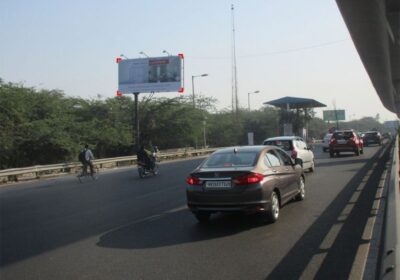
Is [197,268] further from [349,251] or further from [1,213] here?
[1,213]

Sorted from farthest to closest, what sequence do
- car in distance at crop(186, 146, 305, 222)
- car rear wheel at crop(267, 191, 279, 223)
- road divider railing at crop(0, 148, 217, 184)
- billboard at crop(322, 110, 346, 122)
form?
1. billboard at crop(322, 110, 346, 122)
2. road divider railing at crop(0, 148, 217, 184)
3. car rear wheel at crop(267, 191, 279, 223)
4. car in distance at crop(186, 146, 305, 222)

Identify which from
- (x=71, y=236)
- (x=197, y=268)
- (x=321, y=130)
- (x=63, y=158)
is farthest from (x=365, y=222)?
(x=321, y=130)

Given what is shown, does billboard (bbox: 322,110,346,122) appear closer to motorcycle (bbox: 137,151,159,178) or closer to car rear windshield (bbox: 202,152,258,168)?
motorcycle (bbox: 137,151,159,178)

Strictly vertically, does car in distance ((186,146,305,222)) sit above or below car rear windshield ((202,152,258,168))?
below

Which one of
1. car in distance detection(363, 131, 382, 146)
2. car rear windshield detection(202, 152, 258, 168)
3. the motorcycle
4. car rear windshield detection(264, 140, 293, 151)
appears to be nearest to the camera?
car rear windshield detection(202, 152, 258, 168)

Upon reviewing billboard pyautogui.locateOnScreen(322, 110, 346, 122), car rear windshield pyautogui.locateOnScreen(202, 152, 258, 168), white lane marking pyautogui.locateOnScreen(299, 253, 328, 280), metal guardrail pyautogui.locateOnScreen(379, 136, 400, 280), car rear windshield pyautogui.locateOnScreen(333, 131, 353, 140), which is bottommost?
white lane marking pyautogui.locateOnScreen(299, 253, 328, 280)

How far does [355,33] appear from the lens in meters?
15.9

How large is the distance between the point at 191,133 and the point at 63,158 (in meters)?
20.9

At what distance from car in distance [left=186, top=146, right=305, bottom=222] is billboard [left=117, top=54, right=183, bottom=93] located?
122 feet

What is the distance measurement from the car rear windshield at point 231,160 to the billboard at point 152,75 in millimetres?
37134

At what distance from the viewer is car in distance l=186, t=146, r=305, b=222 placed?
29.9 feet

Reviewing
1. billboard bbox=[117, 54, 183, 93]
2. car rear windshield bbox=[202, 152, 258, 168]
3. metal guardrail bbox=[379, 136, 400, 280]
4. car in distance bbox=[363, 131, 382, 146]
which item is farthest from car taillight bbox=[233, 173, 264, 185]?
car in distance bbox=[363, 131, 382, 146]

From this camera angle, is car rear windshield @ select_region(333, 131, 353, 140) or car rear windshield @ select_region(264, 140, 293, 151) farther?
car rear windshield @ select_region(333, 131, 353, 140)

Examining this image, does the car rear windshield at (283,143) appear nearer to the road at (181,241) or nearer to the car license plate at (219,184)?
the road at (181,241)
